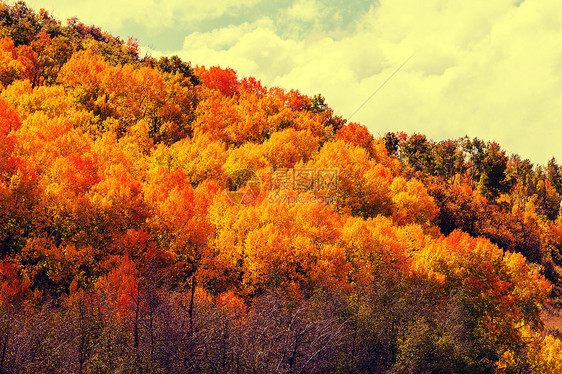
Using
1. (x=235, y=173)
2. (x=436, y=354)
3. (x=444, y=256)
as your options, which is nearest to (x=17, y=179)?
(x=235, y=173)

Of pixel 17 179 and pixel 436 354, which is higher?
pixel 17 179

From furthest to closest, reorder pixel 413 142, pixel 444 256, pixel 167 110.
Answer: pixel 413 142
pixel 167 110
pixel 444 256

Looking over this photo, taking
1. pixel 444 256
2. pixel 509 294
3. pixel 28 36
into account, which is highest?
pixel 28 36

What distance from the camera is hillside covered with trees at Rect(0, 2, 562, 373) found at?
96.3ft

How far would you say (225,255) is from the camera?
4650cm

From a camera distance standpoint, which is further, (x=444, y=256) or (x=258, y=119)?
(x=258, y=119)

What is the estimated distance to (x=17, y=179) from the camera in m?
44.7

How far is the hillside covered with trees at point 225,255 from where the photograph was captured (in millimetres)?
29344

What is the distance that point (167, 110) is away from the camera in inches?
3772

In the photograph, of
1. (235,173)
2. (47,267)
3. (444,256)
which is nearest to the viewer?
(47,267)

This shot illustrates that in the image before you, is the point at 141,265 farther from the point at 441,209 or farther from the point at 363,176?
the point at 441,209

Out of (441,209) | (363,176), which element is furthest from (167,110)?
(441,209)

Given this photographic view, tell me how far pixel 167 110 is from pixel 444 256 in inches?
2712

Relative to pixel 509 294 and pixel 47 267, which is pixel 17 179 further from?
pixel 509 294
